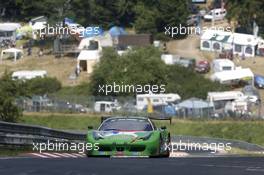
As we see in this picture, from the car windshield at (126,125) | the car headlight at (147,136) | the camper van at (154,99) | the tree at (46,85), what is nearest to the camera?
the car headlight at (147,136)

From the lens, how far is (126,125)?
1964 centimetres

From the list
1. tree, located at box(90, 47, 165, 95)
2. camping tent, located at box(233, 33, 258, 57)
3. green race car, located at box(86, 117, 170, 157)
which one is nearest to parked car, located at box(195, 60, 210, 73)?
tree, located at box(90, 47, 165, 95)

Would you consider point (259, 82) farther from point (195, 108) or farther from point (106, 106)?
point (106, 106)

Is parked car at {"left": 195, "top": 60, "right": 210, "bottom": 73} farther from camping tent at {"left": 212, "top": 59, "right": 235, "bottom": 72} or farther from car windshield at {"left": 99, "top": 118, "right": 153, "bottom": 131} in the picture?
car windshield at {"left": 99, "top": 118, "right": 153, "bottom": 131}

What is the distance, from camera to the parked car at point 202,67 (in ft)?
265

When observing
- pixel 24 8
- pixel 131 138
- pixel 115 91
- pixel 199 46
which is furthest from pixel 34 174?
pixel 24 8

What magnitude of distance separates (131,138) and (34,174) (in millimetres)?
6893

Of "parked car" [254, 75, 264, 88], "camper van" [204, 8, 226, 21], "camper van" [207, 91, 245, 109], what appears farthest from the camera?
"camper van" [204, 8, 226, 21]

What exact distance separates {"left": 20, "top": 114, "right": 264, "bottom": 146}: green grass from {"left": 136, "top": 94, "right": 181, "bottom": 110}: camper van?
13.8 ft

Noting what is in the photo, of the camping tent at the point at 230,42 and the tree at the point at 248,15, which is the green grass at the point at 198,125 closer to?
the camping tent at the point at 230,42

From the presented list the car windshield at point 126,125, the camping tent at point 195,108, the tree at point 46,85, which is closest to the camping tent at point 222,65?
the camping tent at point 195,108

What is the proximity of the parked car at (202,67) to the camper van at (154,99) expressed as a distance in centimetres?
1179

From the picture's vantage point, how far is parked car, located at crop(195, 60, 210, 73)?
3182 inches

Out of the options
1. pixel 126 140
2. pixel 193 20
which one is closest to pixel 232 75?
pixel 193 20
